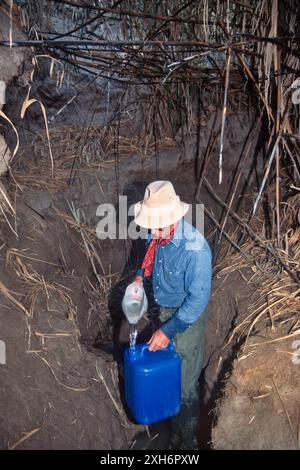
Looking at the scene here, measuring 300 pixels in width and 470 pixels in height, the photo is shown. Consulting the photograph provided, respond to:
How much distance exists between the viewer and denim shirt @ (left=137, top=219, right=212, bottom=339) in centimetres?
236

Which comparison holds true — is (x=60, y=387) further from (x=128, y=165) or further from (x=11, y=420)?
(x=128, y=165)

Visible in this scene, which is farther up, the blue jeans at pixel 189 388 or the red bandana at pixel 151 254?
the red bandana at pixel 151 254

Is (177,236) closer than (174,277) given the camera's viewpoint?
Yes

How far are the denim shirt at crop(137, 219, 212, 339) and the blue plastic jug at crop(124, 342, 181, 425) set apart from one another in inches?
5.9

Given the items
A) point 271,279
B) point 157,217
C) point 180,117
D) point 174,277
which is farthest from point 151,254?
point 180,117

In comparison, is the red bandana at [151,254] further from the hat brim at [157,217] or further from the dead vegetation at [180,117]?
the dead vegetation at [180,117]

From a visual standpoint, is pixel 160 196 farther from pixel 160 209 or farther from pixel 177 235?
pixel 177 235

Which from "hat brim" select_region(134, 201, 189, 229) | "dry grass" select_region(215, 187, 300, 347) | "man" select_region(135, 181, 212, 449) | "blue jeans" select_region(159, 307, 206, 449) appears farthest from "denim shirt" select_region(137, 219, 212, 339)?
"dry grass" select_region(215, 187, 300, 347)

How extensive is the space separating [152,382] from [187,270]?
0.65 meters

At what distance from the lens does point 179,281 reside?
2.55 meters

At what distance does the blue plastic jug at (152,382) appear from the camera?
2312 millimetres

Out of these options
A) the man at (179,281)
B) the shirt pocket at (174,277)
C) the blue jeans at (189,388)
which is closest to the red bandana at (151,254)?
the man at (179,281)

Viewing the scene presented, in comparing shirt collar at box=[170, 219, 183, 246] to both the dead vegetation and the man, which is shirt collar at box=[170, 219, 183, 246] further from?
the dead vegetation
